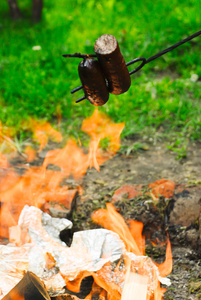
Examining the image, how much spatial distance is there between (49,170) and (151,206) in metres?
1.09

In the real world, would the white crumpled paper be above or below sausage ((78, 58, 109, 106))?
below

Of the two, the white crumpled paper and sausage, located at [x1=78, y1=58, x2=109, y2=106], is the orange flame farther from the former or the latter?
sausage, located at [x1=78, y1=58, x2=109, y2=106]

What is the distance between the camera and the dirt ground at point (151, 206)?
8.43 ft

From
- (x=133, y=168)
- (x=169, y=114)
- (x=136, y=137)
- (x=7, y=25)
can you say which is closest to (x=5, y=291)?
(x=133, y=168)

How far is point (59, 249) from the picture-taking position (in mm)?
2572

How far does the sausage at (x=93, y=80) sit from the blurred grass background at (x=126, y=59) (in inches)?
78.6

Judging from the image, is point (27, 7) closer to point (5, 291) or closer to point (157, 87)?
point (157, 87)

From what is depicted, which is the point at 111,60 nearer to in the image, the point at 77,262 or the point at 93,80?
the point at 93,80

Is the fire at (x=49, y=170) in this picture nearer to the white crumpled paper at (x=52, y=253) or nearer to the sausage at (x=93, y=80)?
the white crumpled paper at (x=52, y=253)

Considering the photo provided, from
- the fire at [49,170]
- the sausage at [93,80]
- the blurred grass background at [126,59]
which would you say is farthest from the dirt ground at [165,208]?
the sausage at [93,80]

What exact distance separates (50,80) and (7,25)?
2.59 meters

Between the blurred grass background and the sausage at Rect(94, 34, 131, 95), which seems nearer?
the sausage at Rect(94, 34, 131, 95)

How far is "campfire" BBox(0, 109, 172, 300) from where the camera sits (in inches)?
90.5

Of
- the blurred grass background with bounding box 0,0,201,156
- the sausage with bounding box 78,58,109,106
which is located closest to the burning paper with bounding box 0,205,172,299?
the sausage with bounding box 78,58,109,106
